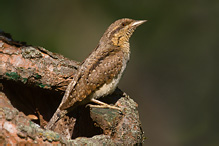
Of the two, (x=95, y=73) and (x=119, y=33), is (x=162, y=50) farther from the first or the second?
(x=95, y=73)

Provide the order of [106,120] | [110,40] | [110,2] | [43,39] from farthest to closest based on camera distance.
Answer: [110,2]
[43,39]
[110,40]
[106,120]

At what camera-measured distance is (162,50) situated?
8469mm

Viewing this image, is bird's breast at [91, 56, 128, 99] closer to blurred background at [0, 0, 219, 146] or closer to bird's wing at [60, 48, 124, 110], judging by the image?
bird's wing at [60, 48, 124, 110]

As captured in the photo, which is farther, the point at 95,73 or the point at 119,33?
the point at 119,33

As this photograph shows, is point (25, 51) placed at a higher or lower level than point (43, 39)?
higher

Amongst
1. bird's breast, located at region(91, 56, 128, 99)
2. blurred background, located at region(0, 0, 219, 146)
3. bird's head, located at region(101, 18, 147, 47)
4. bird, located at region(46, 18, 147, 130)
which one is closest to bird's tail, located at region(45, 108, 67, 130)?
bird, located at region(46, 18, 147, 130)

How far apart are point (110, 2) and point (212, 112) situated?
140 inches

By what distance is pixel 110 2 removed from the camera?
26.4 feet

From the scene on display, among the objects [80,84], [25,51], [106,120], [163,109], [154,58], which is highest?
[25,51]

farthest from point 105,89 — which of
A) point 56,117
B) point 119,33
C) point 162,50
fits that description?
point 162,50

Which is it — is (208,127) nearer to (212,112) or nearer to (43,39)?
(212,112)

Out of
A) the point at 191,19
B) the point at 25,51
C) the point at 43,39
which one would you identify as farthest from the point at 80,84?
the point at 191,19

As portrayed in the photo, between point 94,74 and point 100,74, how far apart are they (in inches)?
2.8

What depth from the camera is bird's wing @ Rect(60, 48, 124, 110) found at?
336cm
